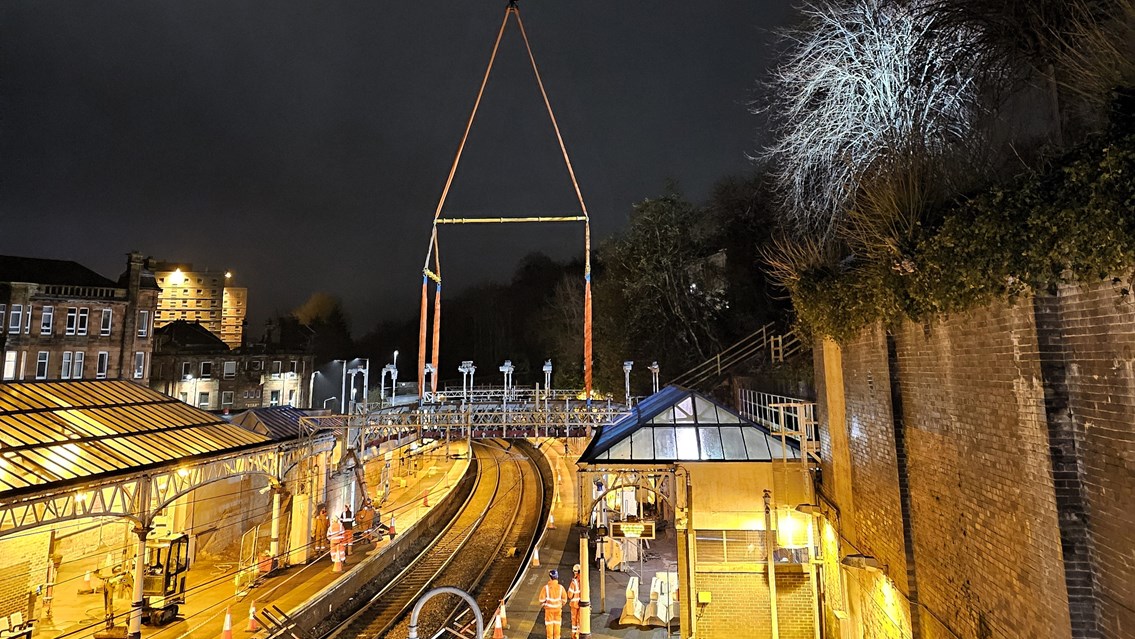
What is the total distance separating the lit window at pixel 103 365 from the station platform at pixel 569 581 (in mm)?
29245

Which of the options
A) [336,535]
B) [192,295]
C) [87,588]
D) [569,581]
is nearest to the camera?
[87,588]

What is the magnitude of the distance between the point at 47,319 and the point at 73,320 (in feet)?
3.51

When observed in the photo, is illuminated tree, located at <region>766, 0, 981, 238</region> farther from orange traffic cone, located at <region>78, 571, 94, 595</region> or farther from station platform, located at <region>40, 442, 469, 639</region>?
orange traffic cone, located at <region>78, 571, 94, 595</region>

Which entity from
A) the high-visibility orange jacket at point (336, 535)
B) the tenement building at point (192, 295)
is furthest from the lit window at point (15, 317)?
the tenement building at point (192, 295)

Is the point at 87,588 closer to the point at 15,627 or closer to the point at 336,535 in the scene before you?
the point at 15,627

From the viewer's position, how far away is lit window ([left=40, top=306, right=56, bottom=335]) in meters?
29.4

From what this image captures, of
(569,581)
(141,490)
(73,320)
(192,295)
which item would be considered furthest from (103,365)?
(192,295)

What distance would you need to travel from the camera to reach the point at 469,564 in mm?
16266

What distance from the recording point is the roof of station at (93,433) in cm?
859

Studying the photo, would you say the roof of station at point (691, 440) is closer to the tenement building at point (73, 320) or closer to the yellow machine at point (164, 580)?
the yellow machine at point (164, 580)

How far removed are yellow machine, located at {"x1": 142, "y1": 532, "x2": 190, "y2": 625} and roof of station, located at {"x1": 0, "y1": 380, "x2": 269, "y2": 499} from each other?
247cm

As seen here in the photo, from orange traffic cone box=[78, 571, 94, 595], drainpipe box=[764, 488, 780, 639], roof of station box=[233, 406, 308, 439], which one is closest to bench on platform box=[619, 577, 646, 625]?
drainpipe box=[764, 488, 780, 639]

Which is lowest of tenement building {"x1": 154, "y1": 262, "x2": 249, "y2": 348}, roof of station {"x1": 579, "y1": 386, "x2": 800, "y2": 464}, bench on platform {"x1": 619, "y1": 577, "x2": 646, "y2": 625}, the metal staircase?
bench on platform {"x1": 619, "y1": 577, "x2": 646, "y2": 625}

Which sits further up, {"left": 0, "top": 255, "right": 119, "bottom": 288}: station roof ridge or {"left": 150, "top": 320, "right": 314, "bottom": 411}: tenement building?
{"left": 0, "top": 255, "right": 119, "bottom": 288}: station roof ridge
